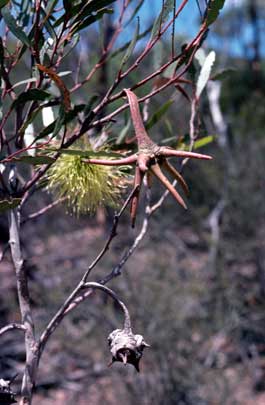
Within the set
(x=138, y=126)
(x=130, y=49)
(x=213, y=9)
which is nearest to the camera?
(x=138, y=126)

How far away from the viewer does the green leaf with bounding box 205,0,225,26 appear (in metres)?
0.78

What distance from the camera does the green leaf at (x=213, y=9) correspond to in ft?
2.55

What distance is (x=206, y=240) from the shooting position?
505cm

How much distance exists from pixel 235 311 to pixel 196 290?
1.08 feet

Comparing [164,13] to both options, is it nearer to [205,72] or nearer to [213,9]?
[213,9]

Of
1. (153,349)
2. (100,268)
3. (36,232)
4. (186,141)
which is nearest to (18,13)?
(186,141)

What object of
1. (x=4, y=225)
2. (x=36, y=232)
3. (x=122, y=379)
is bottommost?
(x=122, y=379)

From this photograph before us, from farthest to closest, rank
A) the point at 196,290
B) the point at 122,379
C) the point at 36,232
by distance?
the point at 36,232, the point at 196,290, the point at 122,379

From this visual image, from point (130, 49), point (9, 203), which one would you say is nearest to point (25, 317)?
point (9, 203)

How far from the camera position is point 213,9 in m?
0.78

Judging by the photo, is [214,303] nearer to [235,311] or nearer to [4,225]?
[235,311]

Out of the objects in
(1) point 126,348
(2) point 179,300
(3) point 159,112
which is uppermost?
(2) point 179,300

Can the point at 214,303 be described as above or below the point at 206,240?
below

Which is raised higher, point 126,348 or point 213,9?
point 213,9
